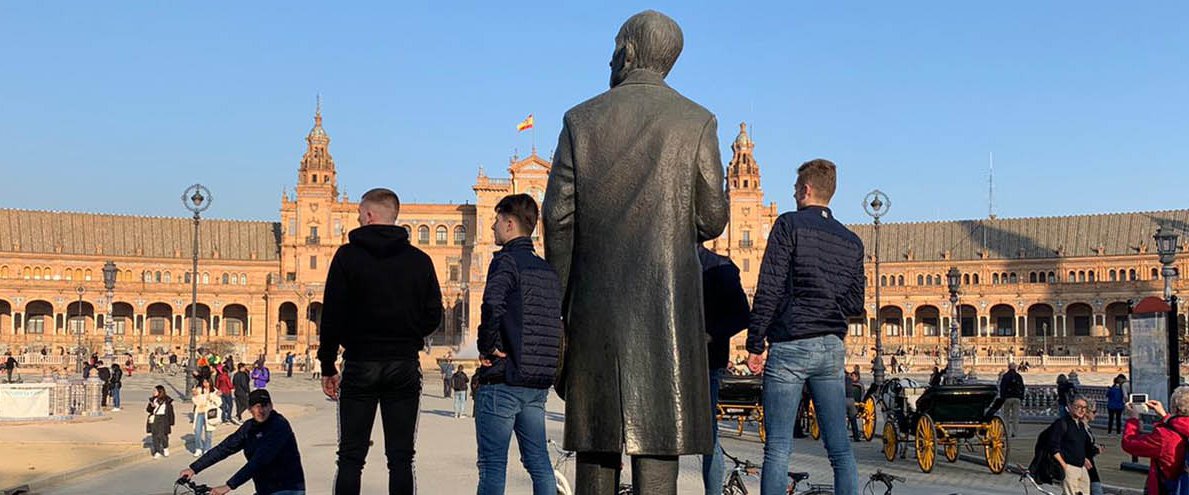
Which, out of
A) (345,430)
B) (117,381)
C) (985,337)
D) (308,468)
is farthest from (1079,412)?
(985,337)

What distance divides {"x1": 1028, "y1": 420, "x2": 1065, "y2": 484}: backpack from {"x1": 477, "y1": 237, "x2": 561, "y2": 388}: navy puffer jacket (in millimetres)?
5933

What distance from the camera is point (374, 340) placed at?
698 centimetres

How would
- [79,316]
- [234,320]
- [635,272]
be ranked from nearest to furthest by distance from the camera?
[635,272] < [79,316] < [234,320]

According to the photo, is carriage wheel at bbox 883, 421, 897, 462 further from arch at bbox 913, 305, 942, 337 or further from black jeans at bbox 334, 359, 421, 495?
arch at bbox 913, 305, 942, 337

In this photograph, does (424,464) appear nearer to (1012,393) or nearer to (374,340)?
(374,340)

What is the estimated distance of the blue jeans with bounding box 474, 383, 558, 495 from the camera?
7.46 meters

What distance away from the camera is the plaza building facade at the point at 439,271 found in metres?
96.3

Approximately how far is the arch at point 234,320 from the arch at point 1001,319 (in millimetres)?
62162

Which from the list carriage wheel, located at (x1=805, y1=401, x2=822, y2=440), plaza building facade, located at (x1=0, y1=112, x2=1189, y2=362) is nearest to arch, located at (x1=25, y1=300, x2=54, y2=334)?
plaza building facade, located at (x1=0, y1=112, x2=1189, y2=362)

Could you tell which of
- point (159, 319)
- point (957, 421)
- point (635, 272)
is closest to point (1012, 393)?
point (957, 421)

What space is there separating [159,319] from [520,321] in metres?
102

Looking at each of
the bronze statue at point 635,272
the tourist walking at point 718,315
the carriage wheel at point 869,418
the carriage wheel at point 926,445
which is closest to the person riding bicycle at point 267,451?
the tourist walking at point 718,315

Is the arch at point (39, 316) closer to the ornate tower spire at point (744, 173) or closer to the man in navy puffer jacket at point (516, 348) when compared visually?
the ornate tower spire at point (744, 173)

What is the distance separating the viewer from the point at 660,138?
4934mm
